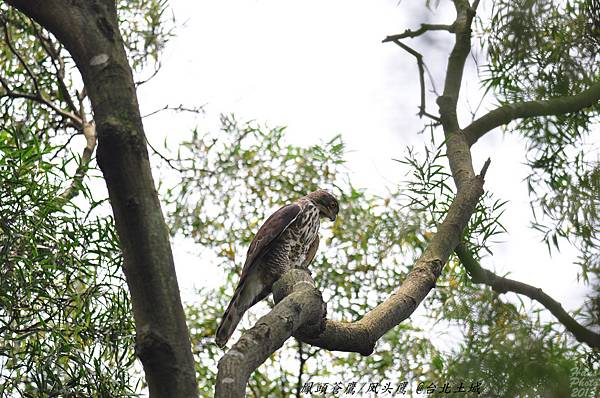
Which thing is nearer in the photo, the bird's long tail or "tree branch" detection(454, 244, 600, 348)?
"tree branch" detection(454, 244, 600, 348)

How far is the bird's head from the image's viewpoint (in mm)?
3664

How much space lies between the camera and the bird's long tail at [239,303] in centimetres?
296

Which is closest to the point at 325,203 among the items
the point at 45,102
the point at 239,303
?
the point at 239,303

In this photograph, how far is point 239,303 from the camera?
3.10 m

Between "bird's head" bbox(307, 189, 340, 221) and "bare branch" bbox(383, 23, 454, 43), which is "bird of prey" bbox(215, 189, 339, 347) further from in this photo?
"bare branch" bbox(383, 23, 454, 43)

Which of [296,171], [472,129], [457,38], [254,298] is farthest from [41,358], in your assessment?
[296,171]

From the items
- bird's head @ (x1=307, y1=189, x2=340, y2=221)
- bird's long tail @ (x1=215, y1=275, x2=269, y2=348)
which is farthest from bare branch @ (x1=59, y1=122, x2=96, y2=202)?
bird's head @ (x1=307, y1=189, x2=340, y2=221)

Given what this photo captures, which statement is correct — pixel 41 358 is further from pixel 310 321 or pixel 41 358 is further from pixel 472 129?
pixel 472 129

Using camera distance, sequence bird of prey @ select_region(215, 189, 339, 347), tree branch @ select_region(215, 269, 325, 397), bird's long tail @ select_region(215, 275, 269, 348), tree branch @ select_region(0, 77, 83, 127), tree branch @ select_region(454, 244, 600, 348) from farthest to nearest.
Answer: tree branch @ select_region(0, 77, 83, 127)
bird of prey @ select_region(215, 189, 339, 347)
bird's long tail @ select_region(215, 275, 269, 348)
tree branch @ select_region(454, 244, 600, 348)
tree branch @ select_region(215, 269, 325, 397)

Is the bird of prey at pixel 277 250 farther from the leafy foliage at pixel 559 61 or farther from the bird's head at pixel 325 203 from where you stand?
the leafy foliage at pixel 559 61

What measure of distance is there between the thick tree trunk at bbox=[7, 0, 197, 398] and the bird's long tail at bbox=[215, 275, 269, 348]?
160 cm

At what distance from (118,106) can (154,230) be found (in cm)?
22

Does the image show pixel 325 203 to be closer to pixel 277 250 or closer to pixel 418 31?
pixel 277 250

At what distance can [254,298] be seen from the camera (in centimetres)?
318
